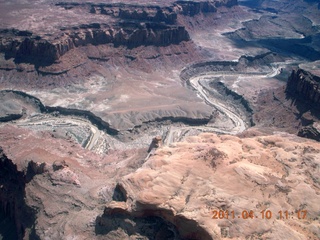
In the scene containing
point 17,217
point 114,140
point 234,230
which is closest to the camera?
point 234,230

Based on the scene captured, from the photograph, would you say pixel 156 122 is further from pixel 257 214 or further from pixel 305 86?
pixel 257 214

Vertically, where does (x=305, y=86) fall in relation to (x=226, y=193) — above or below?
below

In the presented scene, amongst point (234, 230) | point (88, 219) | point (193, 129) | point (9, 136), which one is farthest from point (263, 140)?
point (9, 136)

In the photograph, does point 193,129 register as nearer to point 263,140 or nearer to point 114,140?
point 114,140

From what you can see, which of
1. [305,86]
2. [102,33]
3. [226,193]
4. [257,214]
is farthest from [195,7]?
[257,214]

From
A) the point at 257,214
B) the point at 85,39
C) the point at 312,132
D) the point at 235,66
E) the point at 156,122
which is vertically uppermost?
the point at 257,214

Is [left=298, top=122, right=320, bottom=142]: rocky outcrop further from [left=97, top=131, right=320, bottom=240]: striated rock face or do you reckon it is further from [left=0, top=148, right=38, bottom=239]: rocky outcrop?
[left=0, top=148, right=38, bottom=239]: rocky outcrop
